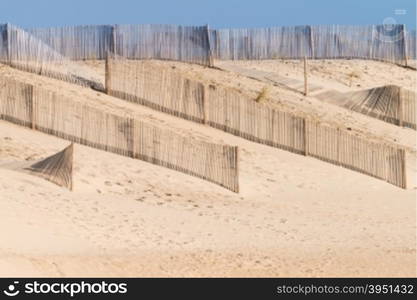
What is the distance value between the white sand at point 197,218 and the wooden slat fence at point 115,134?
21 cm

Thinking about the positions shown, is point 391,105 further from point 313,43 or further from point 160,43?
point 160,43

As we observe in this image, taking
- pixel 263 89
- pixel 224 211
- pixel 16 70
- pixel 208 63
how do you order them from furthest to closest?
pixel 208 63, pixel 263 89, pixel 16 70, pixel 224 211

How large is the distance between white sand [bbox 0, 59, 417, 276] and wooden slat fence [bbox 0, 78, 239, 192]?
0.70 feet

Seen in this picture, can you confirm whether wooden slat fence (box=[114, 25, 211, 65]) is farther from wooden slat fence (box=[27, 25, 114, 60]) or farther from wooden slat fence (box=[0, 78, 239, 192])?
wooden slat fence (box=[0, 78, 239, 192])

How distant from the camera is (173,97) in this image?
27.0m

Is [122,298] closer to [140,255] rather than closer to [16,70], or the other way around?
A: [140,255]

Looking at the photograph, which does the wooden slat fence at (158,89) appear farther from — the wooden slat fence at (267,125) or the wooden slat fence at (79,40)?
the wooden slat fence at (79,40)

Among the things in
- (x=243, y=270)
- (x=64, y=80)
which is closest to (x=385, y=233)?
(x=243, y=270)

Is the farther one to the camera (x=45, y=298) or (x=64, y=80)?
(x=64, y=80)

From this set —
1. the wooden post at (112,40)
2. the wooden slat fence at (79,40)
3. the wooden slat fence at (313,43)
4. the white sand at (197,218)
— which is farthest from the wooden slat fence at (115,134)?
the wooden slat fence at (313,43)

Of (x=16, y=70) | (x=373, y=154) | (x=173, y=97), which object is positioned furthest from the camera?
(x=16, y=70)

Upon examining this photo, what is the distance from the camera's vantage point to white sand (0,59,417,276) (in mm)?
16281

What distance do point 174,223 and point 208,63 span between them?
14.9 metres

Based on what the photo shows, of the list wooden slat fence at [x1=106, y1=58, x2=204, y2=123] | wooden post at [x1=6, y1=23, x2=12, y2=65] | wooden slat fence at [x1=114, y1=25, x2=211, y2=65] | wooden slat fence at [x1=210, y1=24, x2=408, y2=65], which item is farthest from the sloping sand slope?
wooden slat fence at [x1=210, y1=24, x2=408, y2=65]
